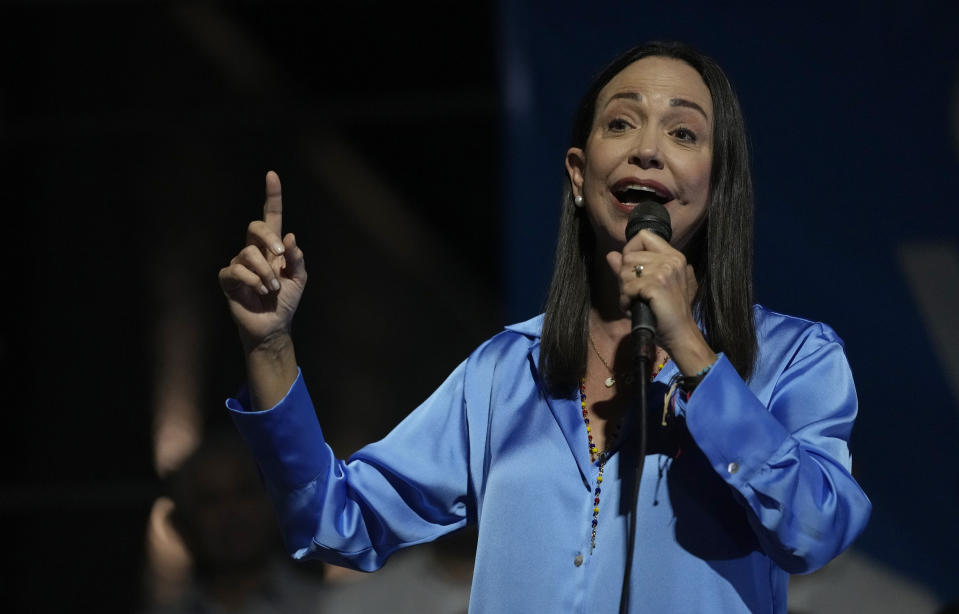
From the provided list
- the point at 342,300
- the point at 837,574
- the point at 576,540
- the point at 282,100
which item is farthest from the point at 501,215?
the point at 576,540

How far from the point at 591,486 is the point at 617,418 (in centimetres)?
13

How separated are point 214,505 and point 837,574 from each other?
183 cm

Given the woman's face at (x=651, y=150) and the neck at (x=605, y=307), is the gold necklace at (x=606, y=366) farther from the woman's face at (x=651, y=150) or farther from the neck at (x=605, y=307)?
the woman's face at (x=651, y=150)

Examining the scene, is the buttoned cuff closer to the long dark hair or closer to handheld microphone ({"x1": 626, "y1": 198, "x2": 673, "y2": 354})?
the long dark hair

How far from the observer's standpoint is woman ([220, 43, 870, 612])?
4.86ft

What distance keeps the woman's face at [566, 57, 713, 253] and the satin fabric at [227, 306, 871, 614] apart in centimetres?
23

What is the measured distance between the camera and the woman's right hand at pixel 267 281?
165 cm

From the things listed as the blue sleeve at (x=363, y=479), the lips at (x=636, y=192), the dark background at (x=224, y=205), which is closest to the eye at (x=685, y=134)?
the lips at (x=636, y=192)

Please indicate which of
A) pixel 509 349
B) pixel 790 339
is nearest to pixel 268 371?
pixel 509 349

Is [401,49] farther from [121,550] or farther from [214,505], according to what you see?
[121,550]

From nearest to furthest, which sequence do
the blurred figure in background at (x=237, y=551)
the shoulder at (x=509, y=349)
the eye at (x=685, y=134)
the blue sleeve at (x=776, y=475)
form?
the blue sleeve at (x=776, y=475)
the eye at (x=685, y=134)
the shoulder at (x=509, y=349)
the blurred figure in background at (x=237, y=551)

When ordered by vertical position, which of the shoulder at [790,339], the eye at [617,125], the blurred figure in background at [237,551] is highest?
the eye at [617,125]

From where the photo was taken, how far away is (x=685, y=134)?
178 centimetres

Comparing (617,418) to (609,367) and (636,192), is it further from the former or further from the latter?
(636,192)
